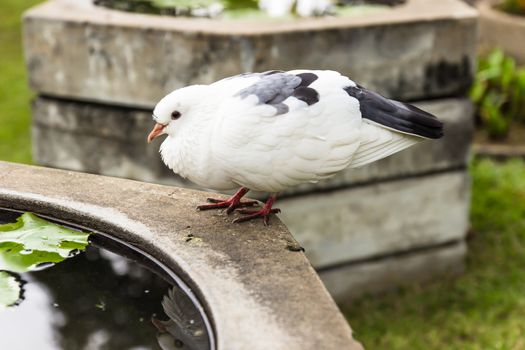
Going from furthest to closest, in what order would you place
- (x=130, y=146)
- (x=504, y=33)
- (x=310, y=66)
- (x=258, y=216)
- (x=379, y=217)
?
(x=504, y=33)
(x=379, y=217)
(x=130, y=146)
(x=310, y=66)
(x=258, y=216)

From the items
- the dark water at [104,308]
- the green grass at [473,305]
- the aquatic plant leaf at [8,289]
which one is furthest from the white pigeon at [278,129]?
the green grass at [473,305]

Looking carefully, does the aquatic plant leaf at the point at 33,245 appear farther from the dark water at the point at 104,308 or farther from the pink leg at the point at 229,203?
the pink leg at the point at 229,203

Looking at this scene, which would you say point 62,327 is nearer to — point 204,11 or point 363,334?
point 363,334

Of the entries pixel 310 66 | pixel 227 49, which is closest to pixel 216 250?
pixel 227 49

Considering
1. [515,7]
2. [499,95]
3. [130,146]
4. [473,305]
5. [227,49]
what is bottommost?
[473,305]

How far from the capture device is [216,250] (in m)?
1.50

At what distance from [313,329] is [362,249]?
1.99 metres

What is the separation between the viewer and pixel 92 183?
1800 mm

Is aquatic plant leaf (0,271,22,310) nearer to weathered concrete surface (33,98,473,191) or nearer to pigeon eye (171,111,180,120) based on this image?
pigeon eye (171,111,180,120)

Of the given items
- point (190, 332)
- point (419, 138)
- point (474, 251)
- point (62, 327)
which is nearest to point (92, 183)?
point (62, 327)

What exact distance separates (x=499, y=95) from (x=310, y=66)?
1.98m

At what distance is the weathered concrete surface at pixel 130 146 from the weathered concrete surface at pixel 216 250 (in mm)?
1047

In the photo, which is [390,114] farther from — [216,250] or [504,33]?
[504,33]

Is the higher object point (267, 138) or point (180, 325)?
point (267, 138)
